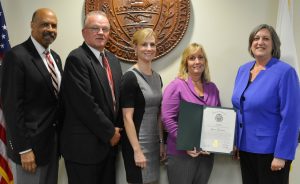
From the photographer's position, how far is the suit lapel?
194 centimetres

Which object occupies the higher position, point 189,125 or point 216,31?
point 216,31

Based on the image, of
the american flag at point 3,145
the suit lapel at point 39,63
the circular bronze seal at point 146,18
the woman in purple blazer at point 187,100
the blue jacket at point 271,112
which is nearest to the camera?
the blue jacket at point 271,112

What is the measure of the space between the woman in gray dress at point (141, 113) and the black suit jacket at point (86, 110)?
0.37 feet

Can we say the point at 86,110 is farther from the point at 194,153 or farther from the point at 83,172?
the point at 194,153

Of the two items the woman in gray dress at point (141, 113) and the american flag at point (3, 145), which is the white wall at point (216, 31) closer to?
the american flag at point (3, 145)

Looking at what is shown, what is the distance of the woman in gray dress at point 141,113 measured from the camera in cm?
200

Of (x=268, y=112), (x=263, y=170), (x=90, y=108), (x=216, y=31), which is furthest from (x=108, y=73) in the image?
(x=263, y=170)

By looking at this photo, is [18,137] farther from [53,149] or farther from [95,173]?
[95,173]

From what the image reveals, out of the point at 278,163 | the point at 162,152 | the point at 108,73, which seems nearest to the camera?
the point at 278,163

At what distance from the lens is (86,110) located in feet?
6.13

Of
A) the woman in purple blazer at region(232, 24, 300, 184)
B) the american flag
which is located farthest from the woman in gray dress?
the american flag

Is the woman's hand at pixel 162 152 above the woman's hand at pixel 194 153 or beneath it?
beneath

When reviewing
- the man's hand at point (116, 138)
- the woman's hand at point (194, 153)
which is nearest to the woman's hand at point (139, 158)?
the man's hand at point (116, 138)

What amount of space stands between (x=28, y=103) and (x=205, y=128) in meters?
1.12
